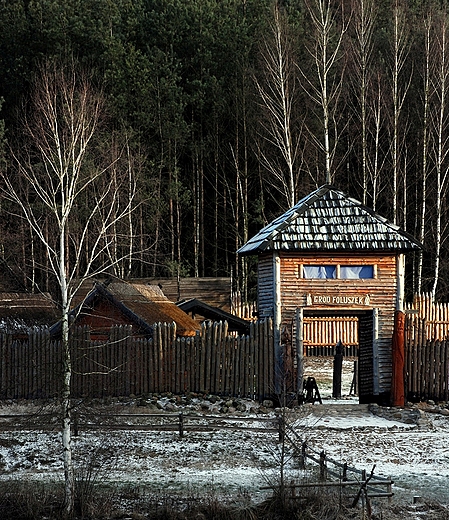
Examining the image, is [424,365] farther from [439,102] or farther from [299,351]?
[439,102]

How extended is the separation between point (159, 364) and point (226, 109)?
24.2 meters

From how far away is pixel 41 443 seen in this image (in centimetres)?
1758

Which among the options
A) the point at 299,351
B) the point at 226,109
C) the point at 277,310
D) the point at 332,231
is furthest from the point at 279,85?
the point at 299,351

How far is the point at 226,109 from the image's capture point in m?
44.2

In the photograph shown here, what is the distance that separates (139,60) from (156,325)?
2328cm

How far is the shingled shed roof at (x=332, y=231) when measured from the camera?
22.9m

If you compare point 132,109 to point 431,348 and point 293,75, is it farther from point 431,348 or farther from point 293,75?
point 431,348

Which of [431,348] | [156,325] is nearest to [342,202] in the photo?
[431,348]

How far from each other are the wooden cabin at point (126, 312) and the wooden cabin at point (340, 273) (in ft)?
8.58

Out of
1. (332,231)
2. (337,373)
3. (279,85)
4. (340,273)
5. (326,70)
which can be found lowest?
(337,373)

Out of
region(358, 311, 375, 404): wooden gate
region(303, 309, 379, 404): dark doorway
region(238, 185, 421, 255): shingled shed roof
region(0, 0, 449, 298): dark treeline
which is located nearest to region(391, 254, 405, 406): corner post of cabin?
region(303, 309, 379, 404): dark doorway

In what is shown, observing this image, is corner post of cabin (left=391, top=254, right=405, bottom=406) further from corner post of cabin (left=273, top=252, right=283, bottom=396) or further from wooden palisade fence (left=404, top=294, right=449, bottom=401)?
corner post of cabin (left=273, top=252, right=283, bottom=396)

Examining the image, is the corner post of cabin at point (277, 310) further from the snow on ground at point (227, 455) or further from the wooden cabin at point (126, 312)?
the snow on ground at point (227, 455)

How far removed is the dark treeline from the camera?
3959 cm
